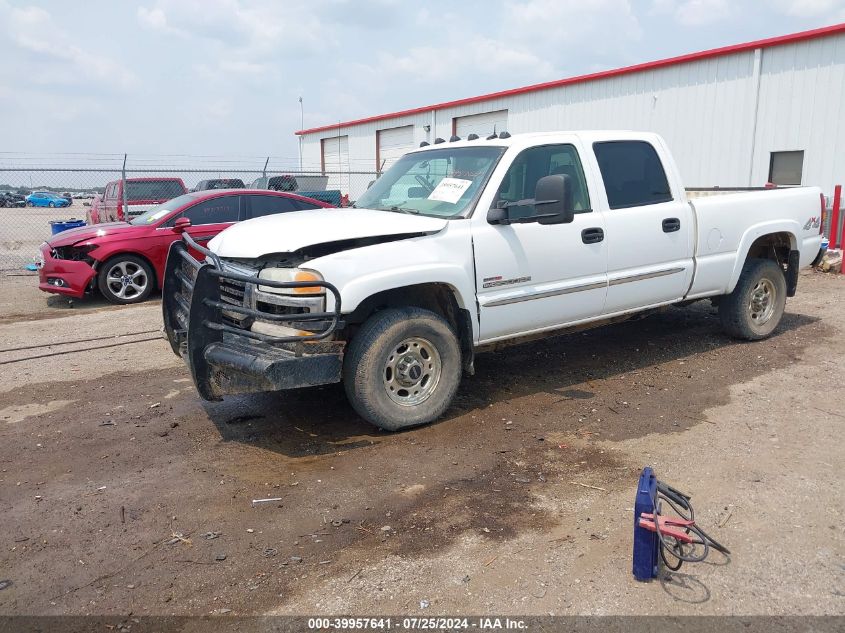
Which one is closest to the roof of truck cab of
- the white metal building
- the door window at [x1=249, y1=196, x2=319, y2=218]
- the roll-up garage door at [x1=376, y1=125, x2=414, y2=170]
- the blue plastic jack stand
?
the blue plastic jack stand

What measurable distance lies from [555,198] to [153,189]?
14215 millimetres

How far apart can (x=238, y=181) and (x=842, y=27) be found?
→ 618 inches

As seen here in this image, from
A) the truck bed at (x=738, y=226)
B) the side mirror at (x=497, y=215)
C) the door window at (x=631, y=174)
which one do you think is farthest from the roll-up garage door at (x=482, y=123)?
the side mirror at (x=497, y=215)

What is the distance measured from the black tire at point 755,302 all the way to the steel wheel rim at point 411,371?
3.60 meters

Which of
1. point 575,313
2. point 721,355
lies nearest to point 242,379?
point 575,313

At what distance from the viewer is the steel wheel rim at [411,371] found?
4.66 m

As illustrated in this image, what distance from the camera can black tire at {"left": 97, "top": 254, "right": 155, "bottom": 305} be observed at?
1002cm

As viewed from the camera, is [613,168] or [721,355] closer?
[613,168]

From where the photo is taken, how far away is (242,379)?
428cm

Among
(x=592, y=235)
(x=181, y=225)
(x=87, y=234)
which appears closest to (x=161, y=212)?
(x=87, y=234)

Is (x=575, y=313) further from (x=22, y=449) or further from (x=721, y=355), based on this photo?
(x=22, y=449)

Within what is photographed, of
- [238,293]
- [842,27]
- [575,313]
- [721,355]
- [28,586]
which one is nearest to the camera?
[28,586]

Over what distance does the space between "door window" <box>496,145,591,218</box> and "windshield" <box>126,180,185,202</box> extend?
13139mm

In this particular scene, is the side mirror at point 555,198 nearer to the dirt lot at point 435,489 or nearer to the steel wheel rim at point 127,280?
the dirt lot at point 435,489
